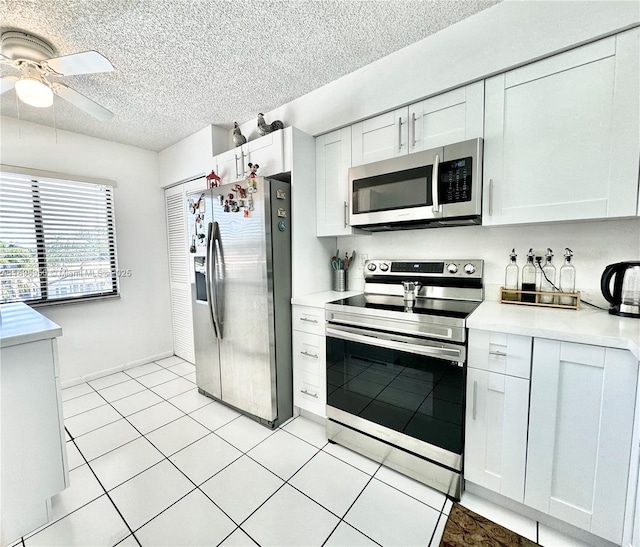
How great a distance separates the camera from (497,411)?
137 centimetres

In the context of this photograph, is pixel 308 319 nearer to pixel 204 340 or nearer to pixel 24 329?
pixel 204 340

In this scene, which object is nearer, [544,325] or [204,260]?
[544,325]

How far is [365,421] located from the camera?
1.79m

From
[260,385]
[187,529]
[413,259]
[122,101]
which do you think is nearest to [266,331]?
[260,385]

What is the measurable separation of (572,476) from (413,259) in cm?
142

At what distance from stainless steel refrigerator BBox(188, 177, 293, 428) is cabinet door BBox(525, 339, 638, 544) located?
1.53 metres

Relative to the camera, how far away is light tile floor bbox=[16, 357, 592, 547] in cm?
133

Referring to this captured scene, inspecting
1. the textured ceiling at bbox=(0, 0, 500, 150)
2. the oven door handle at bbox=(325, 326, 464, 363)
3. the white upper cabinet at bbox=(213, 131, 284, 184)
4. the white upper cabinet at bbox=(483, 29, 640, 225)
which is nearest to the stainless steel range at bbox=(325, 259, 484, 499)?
the oven door handle at bbox=(325, 326, 464, 363)

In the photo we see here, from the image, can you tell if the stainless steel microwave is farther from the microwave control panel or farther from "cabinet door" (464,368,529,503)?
"cabinet door" (464,368,529,503)

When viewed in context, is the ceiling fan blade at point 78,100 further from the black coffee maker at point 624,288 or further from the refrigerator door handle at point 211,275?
the black coffee maker at point 624,288

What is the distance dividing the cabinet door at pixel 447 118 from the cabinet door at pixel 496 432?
52.5 inches

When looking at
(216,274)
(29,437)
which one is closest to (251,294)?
(216,274)

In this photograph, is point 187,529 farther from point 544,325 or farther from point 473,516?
point 544,325

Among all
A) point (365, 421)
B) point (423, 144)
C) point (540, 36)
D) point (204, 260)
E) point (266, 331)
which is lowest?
point (365, 421)
